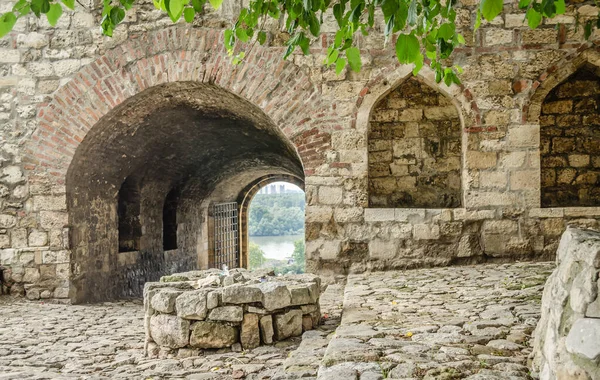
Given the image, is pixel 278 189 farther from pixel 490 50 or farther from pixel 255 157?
pixel 490 50

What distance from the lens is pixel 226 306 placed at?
3865 millimetres

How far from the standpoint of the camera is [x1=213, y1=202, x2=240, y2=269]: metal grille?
1184 centimetres

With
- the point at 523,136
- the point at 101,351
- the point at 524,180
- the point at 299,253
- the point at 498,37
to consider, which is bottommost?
the point at 299,253

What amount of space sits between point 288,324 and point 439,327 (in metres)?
1.23

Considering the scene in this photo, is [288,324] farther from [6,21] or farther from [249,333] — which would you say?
[6,21]

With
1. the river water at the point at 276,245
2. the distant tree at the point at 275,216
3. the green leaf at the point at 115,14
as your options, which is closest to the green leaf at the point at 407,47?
the green leaf at the point at 115,14

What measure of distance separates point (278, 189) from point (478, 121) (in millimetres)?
51774

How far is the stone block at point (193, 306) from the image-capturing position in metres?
3.83

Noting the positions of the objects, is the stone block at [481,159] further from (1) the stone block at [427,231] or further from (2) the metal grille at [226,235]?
(2) the metal grille at [226,235]

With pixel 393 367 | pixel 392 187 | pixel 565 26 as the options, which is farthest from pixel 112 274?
pixel 565 26

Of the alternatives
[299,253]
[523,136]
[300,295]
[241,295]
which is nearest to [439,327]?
[300,295]

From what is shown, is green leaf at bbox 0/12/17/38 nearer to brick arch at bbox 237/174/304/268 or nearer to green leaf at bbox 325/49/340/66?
green leaf at bbox 325/49/340/66

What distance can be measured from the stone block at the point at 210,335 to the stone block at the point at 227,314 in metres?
0.05

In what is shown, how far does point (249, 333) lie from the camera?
12.7 feet
